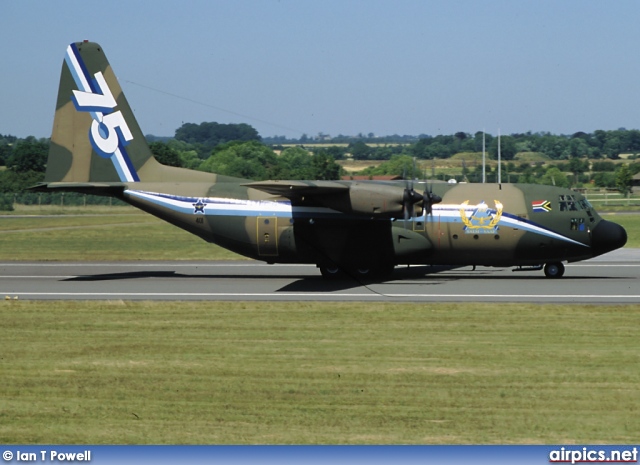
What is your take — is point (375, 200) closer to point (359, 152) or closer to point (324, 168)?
point (324, 168)

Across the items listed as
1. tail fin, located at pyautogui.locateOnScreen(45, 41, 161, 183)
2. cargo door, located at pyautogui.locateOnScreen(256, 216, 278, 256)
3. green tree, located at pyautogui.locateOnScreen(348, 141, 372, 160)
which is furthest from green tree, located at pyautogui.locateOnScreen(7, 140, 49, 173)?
cargo door, located at pyautogui.locateOnScreen(256, 216, 278, 256)

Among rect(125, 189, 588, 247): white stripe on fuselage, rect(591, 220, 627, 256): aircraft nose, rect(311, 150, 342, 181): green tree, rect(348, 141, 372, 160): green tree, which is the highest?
rect(348, 141, 372, 160): green tree

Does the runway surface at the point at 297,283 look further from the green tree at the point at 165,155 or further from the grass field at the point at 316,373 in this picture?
the green tree at the point at 165,155

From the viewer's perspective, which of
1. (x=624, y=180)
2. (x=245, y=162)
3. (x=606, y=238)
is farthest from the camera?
(x=624, y=180)

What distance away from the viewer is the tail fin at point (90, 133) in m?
33.4

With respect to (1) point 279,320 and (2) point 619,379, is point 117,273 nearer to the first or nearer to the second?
(1) point 279,320

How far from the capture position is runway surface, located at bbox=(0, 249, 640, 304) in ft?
91.1

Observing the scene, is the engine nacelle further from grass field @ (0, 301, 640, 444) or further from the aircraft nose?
the aircraft nose

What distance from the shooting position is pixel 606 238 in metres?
30.5

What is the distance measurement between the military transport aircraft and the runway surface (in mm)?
1058

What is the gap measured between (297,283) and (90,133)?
10251 mm

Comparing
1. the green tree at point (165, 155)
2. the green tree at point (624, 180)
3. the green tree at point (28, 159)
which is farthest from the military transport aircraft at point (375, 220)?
the green tree at point (624, 180)

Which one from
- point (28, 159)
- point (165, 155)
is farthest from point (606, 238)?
point (28, 159)

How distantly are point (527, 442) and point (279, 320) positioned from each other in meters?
11.8
